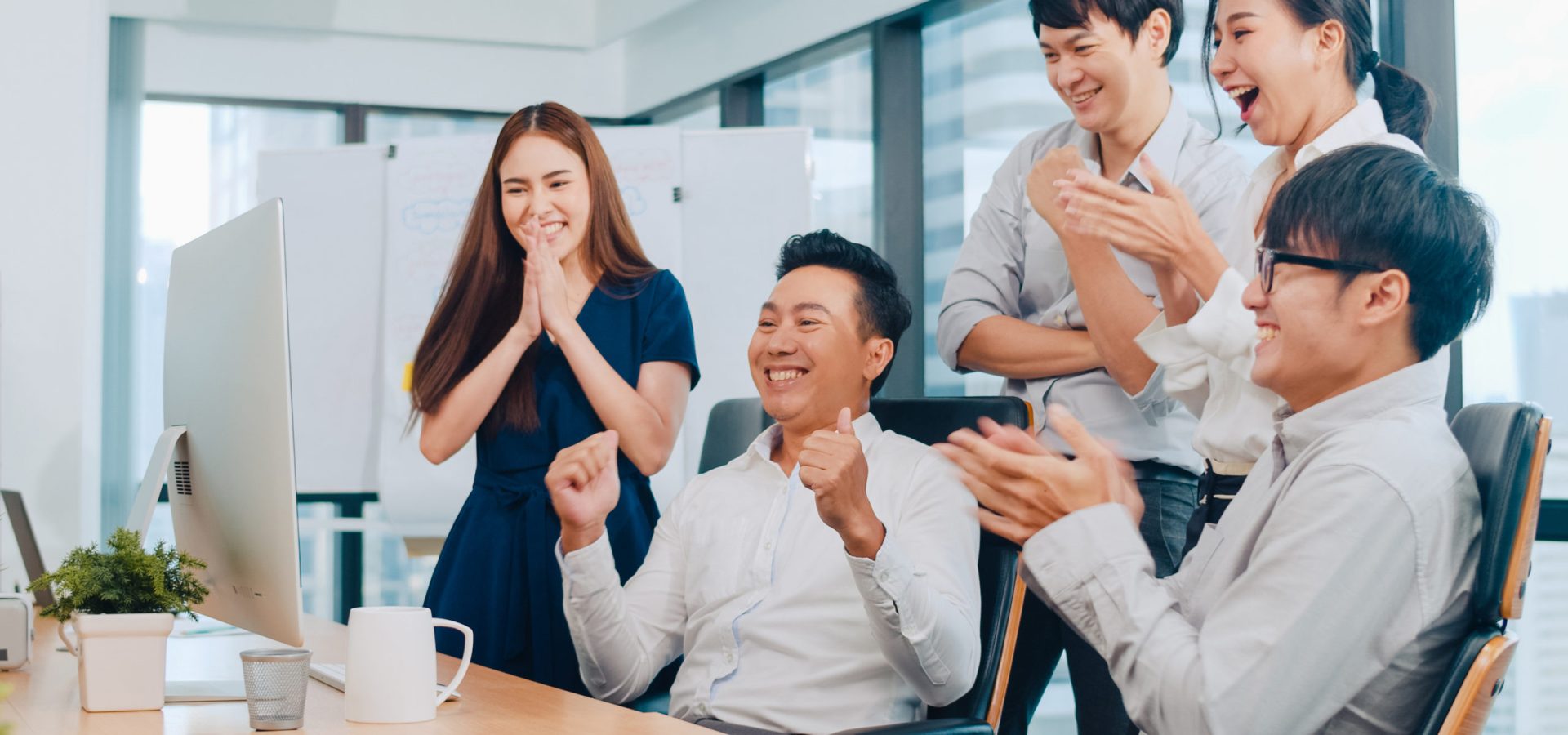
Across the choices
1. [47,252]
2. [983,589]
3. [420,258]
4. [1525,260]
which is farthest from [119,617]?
[420,258]

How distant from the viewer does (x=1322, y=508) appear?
3.91 feet

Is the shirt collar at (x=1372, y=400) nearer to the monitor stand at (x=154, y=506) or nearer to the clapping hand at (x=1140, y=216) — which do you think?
the clapping hand at (x=1140, y=216)

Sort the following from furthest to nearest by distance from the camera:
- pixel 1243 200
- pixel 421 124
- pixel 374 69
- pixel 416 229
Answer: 1. pixel 421 124
2. pixel 374 69
3. pixel 416 229
4. pixel 1243 200

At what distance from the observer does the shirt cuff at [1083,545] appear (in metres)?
1.24

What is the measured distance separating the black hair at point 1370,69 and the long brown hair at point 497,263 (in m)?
1.05

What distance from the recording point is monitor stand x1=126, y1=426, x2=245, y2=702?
1396 mm

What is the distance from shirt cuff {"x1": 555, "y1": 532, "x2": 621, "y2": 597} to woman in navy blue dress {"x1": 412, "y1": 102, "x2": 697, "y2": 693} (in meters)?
0.44

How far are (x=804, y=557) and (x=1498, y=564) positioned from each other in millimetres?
885

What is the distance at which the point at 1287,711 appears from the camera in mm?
1158

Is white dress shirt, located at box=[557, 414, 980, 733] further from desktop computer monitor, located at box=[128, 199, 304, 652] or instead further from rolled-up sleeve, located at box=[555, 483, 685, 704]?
desktop computer monitor, located at box=[128, 199, 304, 652]

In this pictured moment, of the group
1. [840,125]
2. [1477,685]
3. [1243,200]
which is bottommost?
[1477,685]

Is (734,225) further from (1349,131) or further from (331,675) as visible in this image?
(331,675)

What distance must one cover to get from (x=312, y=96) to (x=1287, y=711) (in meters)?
4.76

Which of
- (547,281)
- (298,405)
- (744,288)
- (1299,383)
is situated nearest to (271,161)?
(298,405)
